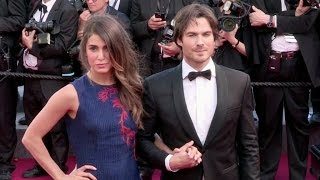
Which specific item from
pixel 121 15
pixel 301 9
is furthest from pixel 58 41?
pixel 301 9

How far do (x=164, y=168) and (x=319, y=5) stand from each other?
82.4 inches

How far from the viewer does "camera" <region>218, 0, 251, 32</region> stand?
409cm

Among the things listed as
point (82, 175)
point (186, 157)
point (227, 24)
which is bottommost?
point (82, 175)

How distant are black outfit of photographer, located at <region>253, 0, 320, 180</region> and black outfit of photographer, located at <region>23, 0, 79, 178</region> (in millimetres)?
1424

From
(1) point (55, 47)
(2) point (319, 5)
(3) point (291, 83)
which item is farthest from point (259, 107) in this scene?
(1) point (55, 47)

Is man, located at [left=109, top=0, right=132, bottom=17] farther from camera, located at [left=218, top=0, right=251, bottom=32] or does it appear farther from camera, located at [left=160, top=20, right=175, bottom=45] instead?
camera, located at [left=218, top=0, right=251, bottom=32]

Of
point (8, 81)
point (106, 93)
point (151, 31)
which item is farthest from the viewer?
point (8, 81)

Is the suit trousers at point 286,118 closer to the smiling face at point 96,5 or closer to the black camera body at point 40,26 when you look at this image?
the smiling face at point 96,5

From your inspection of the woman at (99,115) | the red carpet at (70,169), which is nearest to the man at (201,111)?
the woman at (99,115)

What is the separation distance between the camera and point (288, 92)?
14.1ft

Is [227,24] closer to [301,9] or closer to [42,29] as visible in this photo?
[301,9]

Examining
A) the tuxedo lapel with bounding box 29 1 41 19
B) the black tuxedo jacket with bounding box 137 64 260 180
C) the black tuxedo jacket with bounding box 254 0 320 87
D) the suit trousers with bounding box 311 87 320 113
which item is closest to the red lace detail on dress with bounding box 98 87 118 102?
the black tuxedo jacket with bounding box 137 64 260 180

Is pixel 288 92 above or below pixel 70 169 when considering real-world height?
above

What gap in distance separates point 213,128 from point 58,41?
2168mm
